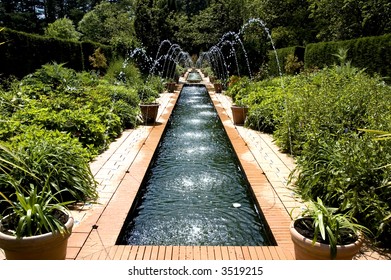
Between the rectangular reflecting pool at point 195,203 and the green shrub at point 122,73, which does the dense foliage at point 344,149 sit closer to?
the rectangular reflecting pool at point 195,203

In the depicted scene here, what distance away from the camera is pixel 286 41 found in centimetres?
2186

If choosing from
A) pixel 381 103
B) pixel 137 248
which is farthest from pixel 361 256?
pixel 381 103

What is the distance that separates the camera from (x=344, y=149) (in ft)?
13.1

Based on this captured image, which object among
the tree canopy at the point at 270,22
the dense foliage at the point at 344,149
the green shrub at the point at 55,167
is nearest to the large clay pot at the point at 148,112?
the dense foliage at the point at 344,149

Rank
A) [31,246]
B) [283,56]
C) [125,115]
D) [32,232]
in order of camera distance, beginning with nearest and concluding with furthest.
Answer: [31,246], [32,232], [125,115], [283,56]

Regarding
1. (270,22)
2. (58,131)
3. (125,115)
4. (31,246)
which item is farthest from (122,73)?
(31,246)

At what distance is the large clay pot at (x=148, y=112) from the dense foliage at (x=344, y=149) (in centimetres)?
298

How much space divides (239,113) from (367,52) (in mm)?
6538

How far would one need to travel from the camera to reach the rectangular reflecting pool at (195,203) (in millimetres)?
3579

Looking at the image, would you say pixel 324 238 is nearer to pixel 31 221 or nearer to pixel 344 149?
pixel 344 149

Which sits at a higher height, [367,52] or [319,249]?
[367,52]

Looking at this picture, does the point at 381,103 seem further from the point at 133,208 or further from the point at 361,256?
the point at 133,208

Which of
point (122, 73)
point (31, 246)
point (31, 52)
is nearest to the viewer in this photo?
point (31, 246)

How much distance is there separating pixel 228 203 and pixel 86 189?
5.93 ft
